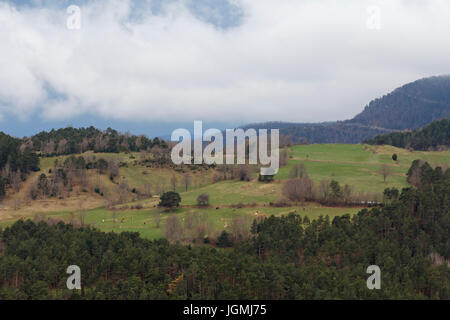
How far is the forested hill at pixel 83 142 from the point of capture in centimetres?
16520

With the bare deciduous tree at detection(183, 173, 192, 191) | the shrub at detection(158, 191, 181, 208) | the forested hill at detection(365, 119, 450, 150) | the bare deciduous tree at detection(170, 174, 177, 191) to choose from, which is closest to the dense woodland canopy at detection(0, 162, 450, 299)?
the shrub at detection(158, 191, 181, 208)

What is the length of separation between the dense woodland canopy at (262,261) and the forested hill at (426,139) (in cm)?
12529

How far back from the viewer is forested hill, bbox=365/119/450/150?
182750mm

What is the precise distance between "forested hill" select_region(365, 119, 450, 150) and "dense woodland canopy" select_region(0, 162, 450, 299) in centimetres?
12529

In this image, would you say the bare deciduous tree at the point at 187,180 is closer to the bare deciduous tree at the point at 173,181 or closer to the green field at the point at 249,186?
the green field at the point at 249,186

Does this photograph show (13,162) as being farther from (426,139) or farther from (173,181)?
(426,139)

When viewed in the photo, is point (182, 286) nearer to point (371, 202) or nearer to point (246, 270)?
point (246, 270)

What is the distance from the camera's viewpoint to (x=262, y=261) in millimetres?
53688

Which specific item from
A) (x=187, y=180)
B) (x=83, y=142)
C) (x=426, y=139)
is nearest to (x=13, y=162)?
(x=83, y=142)

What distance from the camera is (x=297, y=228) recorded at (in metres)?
60.2

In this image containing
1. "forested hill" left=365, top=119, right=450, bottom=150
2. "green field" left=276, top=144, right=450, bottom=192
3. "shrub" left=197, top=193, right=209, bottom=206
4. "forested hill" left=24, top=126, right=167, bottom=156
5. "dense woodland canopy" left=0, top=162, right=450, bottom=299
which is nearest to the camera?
"dense woodland canopy" left=0, top=162, right=450, bottom=299

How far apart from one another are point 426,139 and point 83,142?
550 ft

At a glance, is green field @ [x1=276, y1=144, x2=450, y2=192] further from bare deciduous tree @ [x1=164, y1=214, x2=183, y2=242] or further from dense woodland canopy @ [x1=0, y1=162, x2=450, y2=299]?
bare deciduous tree @ [x1=164, y1=214, x2=183, y2=242]

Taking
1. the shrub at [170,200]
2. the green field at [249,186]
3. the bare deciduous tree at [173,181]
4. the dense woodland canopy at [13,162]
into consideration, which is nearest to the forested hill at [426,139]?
the green field at [249,186]
